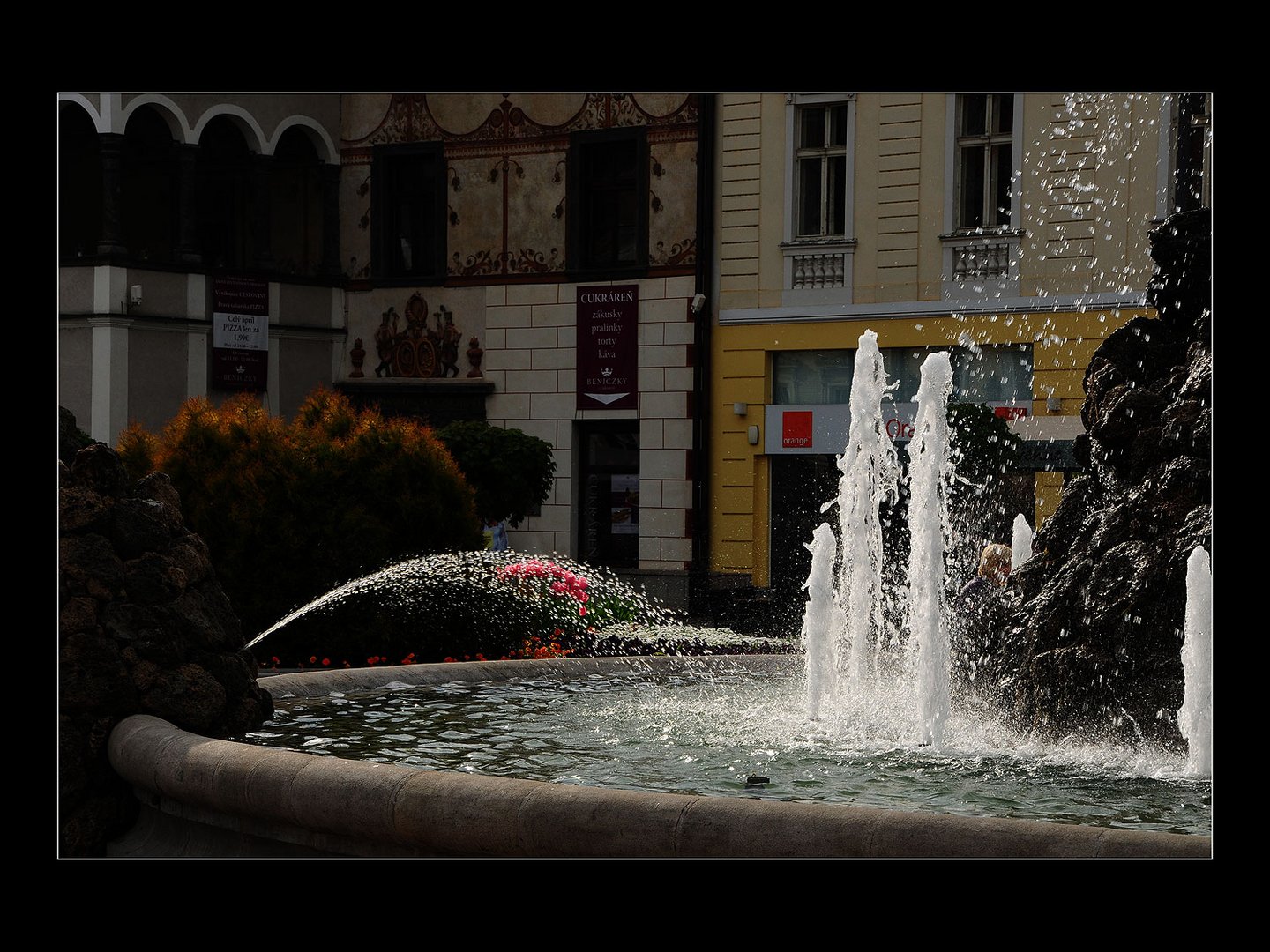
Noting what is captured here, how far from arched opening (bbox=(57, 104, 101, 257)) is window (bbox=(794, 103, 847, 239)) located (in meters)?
9.41

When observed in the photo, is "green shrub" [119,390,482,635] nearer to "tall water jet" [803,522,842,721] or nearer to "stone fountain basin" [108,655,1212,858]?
"tall water jet" [803,522,842,721]

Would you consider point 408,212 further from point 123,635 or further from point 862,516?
point 123,635

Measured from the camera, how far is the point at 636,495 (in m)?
25.2

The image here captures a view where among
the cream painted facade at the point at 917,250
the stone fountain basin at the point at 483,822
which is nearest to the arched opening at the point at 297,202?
the cream painted facade at the point at 917,250

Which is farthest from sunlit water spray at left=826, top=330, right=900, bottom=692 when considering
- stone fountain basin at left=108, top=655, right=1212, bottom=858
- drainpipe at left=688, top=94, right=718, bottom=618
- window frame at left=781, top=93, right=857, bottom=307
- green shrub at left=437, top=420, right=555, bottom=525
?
drainpipe at left=688, top=94, right=718, bottom=618

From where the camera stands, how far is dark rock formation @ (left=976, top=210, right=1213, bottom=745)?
303 inches

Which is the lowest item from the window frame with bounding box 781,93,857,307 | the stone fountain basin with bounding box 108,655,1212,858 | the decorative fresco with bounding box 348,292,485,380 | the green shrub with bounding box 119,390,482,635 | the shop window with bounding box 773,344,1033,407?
the stone fountain basin with bounding box 108,655,1212,858

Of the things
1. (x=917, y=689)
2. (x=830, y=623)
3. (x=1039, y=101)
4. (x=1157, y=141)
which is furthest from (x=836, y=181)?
(x=917, y=689)

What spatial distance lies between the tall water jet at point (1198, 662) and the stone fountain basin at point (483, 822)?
228 centimetres

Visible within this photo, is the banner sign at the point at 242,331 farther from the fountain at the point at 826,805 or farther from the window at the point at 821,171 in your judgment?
the fountain at the point at 826,805

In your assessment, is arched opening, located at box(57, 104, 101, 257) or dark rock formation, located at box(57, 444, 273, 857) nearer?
dark rock formation, located at box(57, 444, 273, 857)

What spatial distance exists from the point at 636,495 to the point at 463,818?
64.3ft
